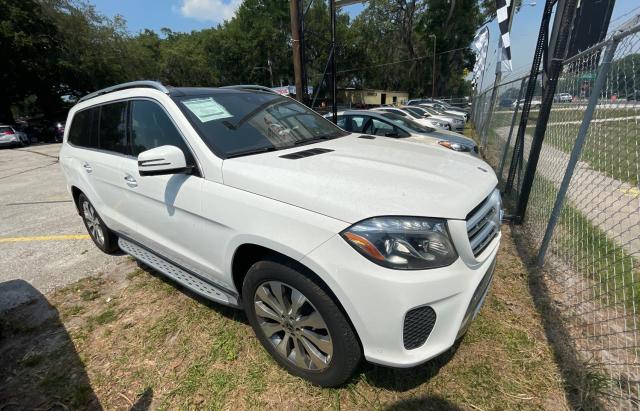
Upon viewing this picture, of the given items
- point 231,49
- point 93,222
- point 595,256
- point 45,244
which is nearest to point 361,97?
point 231,49

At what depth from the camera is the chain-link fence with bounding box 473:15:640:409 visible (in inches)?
85.0

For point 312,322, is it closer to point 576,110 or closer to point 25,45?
point 576,110

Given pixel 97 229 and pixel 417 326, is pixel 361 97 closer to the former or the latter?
pixel 97 229

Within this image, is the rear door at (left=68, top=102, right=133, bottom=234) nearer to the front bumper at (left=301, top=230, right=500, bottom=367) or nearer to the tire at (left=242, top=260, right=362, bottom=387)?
the tire at (left=242, top=260, right=362, bottom=387)

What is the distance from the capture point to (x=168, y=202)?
239 centimetres

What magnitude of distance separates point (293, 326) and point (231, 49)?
2044 inches

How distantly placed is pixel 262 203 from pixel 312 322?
73 centimetres

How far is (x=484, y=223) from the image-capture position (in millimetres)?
1939

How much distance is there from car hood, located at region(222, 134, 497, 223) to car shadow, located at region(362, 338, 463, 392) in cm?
105

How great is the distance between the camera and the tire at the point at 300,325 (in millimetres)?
1767

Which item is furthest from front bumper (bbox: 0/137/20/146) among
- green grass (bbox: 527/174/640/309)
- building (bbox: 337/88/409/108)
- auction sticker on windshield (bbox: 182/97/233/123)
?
building (bbox: 337/88/409/108)

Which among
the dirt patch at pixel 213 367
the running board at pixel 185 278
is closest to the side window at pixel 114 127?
the running board at pixel 185 278

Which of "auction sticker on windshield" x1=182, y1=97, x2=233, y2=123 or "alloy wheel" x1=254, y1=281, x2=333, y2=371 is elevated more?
"auction sticker on windshield" x1=182, y1=97, x2=233, y2=123

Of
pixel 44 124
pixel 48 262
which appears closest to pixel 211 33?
pixel 44 124
